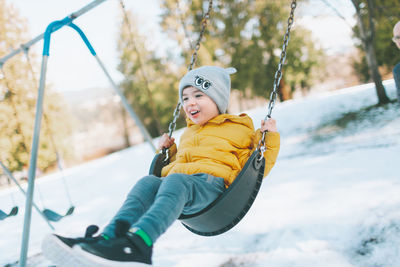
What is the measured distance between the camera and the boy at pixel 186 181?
0.96m

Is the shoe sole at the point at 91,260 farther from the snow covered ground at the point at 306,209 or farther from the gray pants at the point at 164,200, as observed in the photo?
the snow covered ground at the point at 306,209

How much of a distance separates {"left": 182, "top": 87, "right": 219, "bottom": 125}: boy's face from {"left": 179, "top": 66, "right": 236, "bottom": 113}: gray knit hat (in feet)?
0.10

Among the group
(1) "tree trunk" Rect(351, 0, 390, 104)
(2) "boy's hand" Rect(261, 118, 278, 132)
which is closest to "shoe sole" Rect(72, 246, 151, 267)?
(2) "boy's hand" Rect(261, 118, 278, 132)

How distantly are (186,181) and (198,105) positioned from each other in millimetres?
570

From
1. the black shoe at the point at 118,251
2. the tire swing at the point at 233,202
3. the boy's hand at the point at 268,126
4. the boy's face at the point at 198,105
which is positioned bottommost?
the tire swing at the point at 233,202

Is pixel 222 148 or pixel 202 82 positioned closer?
pixel 222 148

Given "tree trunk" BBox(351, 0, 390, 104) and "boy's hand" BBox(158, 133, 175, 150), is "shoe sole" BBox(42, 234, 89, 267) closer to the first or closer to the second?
"boy's hand" BBox(158, 133, 175, 150)

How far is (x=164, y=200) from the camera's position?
3.68 feet

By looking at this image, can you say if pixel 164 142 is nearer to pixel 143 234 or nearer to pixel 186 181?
pixel 186 181

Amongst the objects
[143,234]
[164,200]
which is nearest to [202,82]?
[164,200]

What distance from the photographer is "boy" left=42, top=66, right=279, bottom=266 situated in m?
0.96

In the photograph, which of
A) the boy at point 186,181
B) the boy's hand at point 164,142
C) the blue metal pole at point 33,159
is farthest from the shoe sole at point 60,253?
the boy's hand at point 164,142

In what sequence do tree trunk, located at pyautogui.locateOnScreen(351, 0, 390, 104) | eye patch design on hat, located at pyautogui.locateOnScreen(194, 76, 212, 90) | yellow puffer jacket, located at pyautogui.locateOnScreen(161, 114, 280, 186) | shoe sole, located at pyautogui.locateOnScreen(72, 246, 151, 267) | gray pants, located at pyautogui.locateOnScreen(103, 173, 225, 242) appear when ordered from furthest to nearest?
tree trunk, located at pyautogui.locateOnScreen(351, 0, 390, 104)
eye patch design on hat, located at pyautogui.locateOnScreen(194, 76, 212, 90)
yellow puffer jacket, located at pyautogui.locateOnScreen(161, 114, 280, 186)
gray pants, located at pyautogui.locateOnScreen(103, 173, 225, 242)
shoe sole, located at pyautogui.locateOnScreen(72, 246, 151, 267)

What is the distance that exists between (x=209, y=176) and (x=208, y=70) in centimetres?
68
